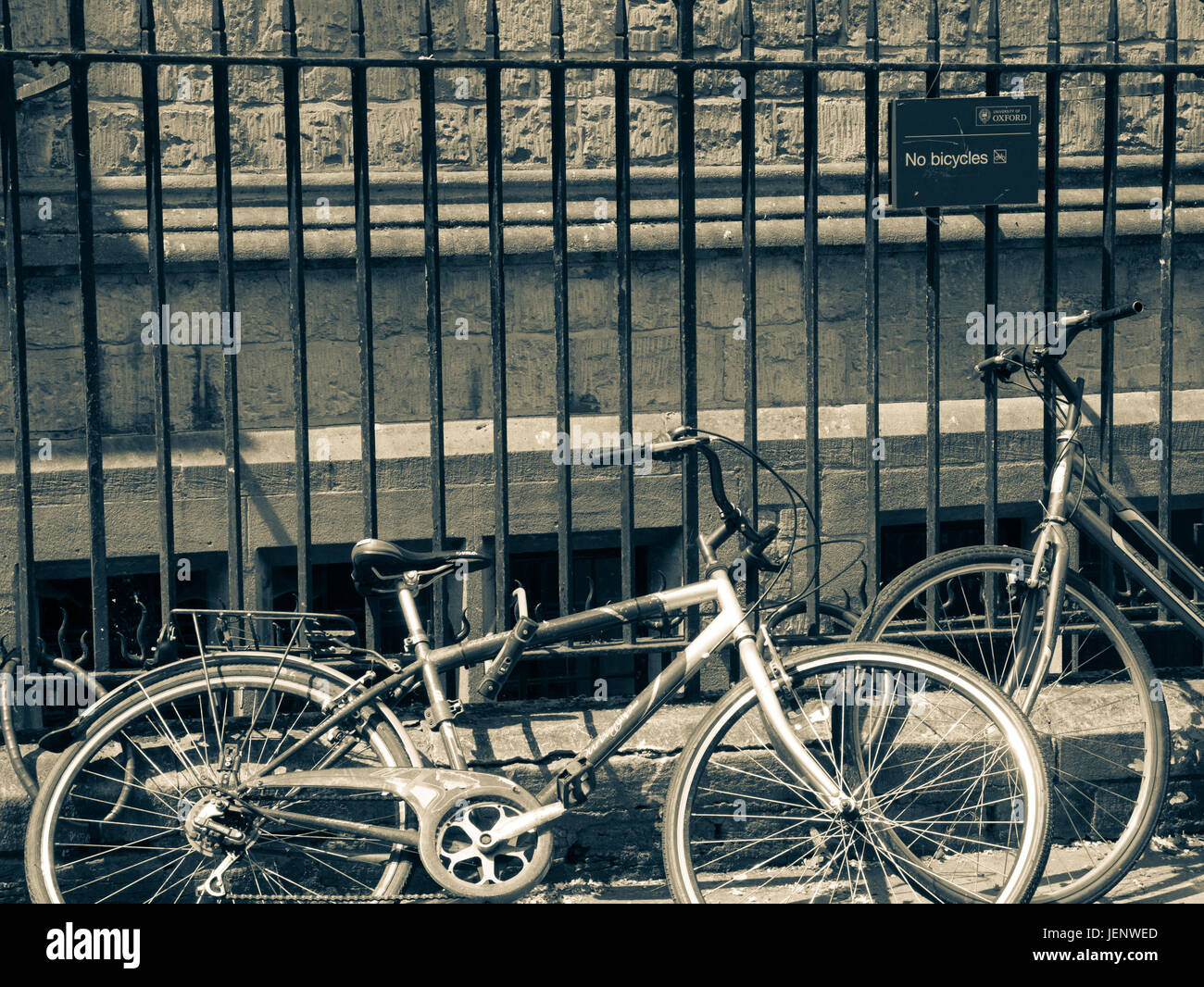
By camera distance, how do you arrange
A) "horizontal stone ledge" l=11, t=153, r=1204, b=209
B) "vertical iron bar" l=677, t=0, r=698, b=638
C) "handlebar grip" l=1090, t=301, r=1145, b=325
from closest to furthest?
"handlebar grip" l=1090, t=301, r=1145, b=325, "vertical iron bar" l=677, t=0, r=698, b=638, "horizontal stone ledge" l=11, t=153, r=1204, b=209

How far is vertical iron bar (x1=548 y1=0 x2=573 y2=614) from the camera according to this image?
3660mm

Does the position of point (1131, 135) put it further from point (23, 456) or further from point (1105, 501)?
point (23, 456)

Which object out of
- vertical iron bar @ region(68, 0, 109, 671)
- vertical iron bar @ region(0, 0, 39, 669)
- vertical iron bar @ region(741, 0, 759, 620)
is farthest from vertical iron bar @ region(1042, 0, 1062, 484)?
vertical iron bar @ region(0, 0, 39, 669)

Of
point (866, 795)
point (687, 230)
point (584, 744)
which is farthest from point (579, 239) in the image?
point (866, 795)

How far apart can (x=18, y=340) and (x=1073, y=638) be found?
3338 mm

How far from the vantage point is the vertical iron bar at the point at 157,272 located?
11.7 feet

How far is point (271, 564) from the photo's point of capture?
18.2 feet

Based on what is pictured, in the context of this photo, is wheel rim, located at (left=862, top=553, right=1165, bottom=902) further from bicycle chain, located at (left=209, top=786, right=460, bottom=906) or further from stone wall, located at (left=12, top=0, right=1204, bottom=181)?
stone wall, located at (left=12, top=0, right=1204, bottom=181)

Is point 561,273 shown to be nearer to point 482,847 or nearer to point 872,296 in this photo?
point 872,296

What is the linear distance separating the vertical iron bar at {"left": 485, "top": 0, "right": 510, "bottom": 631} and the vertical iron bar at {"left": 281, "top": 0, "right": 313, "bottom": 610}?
550 mm

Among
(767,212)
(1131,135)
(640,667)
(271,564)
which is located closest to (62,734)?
(271,564)

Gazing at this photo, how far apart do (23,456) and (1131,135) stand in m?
5.21
